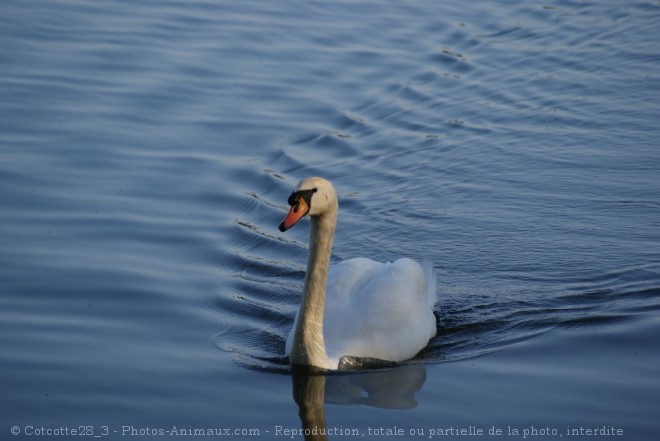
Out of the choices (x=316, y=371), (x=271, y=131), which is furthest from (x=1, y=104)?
(x=316, y=371)

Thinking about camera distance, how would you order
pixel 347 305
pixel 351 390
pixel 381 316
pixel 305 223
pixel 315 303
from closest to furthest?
1. pixel 351 390
2. pixel 315 303
3. pixel 381 316
4. pixel 347 305
5. pixel 305 223

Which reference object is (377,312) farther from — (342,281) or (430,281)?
(430,281)

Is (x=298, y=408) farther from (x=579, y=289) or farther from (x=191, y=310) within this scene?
(x=579, y=289)

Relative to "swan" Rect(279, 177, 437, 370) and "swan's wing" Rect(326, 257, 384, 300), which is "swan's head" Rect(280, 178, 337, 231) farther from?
"swan's wing" Rect(326, 257, 384, 300)

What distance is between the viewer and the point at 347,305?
10484 millimetres

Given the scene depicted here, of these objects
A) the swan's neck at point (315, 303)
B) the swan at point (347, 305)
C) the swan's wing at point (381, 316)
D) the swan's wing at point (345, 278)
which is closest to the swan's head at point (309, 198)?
the swan at point (347, 305)

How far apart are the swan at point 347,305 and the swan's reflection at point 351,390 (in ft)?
0.59

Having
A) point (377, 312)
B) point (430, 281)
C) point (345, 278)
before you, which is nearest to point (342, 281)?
point (345, 278)

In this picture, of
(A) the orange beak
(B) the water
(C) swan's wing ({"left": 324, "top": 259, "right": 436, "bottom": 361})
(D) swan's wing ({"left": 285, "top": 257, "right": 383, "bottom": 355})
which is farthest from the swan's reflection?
(A) the orange beak

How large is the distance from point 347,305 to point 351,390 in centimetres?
123

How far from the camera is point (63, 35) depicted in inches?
761

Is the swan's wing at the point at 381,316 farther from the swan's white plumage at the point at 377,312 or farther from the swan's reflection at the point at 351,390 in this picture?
the swan's reflection at the point at 351,390

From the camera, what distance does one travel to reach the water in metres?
9.12

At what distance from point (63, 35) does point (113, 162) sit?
5.71 meters
